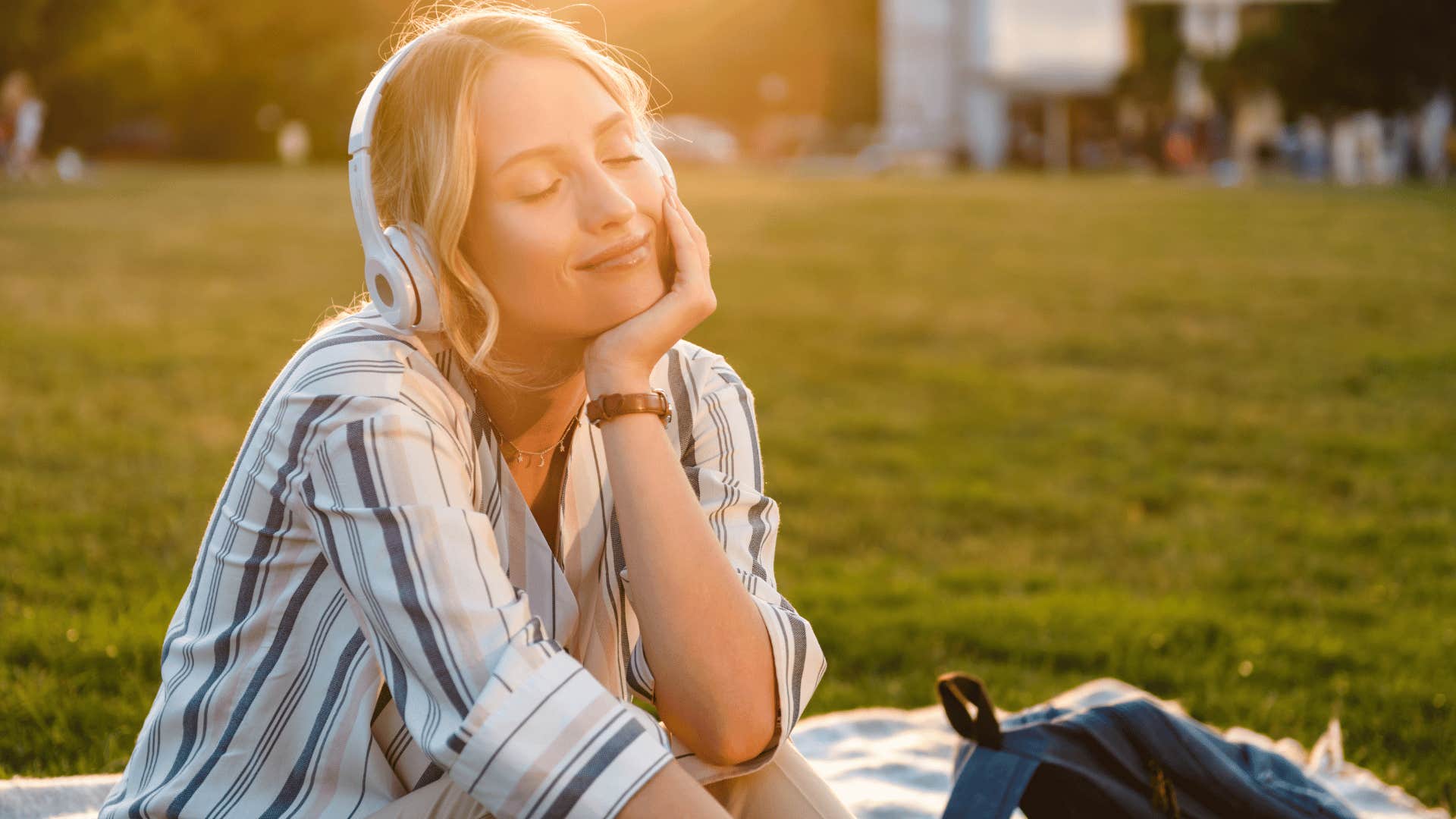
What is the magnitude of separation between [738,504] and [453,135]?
79 centimetres

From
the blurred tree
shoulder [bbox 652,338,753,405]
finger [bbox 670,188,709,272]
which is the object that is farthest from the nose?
the blurred tree

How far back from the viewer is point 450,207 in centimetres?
203

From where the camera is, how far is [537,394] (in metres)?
2.34

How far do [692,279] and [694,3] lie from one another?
228 ft

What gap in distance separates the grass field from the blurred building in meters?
41.6

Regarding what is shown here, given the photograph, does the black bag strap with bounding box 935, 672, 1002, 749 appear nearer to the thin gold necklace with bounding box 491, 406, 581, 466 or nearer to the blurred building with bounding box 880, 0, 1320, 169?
the thin gold necklace with bounding box 491, 406, 581, 466

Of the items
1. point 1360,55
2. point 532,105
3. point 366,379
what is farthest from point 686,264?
point 1360,55

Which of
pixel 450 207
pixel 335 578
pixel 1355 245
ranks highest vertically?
pixel 450 207

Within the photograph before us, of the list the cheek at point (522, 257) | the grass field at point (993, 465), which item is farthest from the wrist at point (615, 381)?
the grass field at point (993, 465)

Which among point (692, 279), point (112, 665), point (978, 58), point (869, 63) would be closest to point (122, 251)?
point (112, 665)

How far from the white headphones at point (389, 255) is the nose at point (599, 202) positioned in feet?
0.79

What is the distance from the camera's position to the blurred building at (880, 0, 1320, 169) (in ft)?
184

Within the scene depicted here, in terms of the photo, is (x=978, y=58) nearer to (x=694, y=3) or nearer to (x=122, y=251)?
(x=694, y=3)

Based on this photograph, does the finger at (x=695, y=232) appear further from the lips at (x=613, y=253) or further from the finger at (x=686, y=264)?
the lips at (x=613, y=253)
